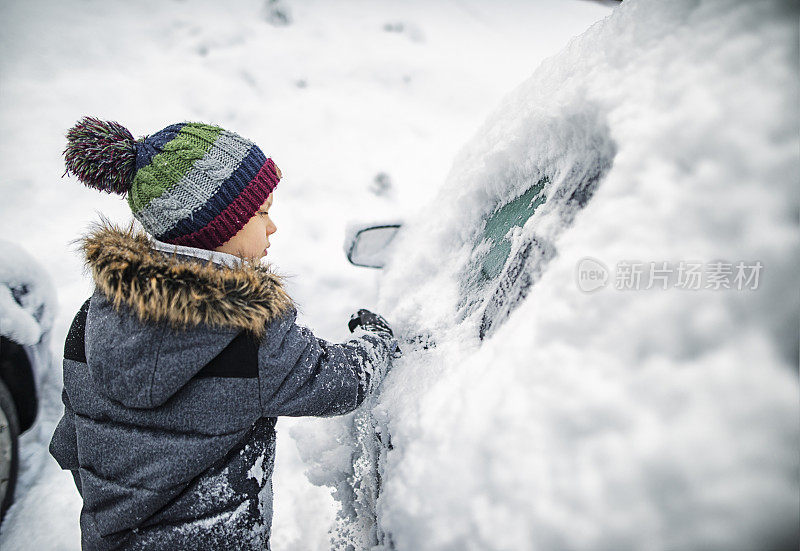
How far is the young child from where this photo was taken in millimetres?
842

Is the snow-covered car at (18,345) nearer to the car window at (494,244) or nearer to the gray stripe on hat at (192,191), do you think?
the gray stripe on hat at (192,191)

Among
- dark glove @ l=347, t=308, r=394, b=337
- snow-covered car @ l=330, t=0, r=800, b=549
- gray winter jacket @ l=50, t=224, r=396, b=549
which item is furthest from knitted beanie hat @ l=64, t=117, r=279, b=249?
snow-covered car @ l=330, t=0, r=800, b=549

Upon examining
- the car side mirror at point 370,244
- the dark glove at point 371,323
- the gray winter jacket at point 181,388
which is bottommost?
the gray winter jacket at point 181,388

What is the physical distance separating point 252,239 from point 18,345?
1245 mm

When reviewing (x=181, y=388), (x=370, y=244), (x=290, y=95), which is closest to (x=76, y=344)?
(x=181, y=388)

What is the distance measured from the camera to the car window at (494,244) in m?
0.92

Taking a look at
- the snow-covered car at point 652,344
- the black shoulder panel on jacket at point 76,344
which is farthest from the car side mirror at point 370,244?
the snow-covered car at point 652,344

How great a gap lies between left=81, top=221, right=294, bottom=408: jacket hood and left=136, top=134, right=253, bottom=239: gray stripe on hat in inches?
4.9

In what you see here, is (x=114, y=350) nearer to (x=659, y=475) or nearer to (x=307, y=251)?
(x=659, y=475)

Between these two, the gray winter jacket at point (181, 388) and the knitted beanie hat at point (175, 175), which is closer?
the gray winter jacket at point (181, 388)

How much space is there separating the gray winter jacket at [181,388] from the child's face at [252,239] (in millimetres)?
156

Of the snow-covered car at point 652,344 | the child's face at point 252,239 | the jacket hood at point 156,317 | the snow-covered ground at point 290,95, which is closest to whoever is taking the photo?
the snow-covered car at point 652,344

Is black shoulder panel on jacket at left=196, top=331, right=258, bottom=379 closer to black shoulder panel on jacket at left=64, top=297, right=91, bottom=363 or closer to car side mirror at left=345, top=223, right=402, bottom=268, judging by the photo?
black shoulder panel on jacket at left=64, top=297, right=91, bottom=363

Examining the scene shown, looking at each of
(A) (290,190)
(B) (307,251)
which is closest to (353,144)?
(A) (290,190)
